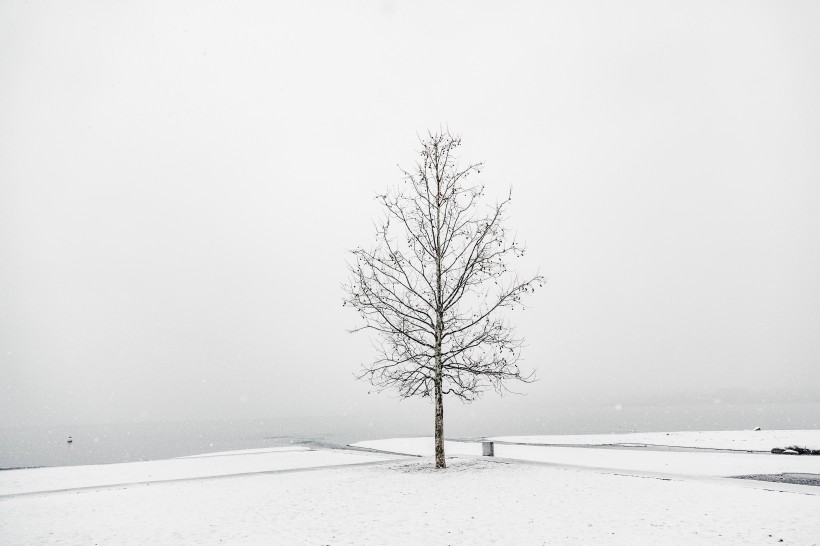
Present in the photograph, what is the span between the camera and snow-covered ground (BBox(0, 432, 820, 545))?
1126 cm

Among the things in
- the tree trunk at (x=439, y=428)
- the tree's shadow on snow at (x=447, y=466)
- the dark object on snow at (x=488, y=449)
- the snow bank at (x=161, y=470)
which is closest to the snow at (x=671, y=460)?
the dark object on snow at (x=488, y=449)

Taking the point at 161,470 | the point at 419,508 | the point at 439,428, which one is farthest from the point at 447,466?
the point at 161,470

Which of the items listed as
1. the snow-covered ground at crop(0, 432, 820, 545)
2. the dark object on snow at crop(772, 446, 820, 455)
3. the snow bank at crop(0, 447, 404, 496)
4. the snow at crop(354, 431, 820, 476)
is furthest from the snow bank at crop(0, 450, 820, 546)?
the dark object on snow at crop(772, 446, 820, 455)

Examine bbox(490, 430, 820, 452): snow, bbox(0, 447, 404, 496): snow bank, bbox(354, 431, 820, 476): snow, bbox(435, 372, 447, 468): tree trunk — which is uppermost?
bbox(435, 372, 447, 468): tree trunk

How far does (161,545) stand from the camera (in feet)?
36.8

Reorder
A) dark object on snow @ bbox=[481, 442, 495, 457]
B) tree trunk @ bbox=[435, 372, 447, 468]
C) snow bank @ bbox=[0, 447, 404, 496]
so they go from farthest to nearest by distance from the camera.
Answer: dark object on snow @ bbox=[481, 442, 495, 457] → snow bank @ bbox=[0, 447, 404, 496] → tree trunk @ bbox=[435, 372, 447, 468]

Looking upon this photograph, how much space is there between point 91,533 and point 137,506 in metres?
3.02

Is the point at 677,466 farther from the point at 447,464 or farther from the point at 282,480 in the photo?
the point at 282,480

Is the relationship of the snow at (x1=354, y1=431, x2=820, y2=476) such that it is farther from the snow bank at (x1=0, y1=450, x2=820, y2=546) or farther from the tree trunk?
the tree trunk

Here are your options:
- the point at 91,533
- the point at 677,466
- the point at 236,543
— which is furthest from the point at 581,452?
the point at 91,533

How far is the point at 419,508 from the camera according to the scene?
45.3 ft

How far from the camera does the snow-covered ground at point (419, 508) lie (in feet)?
36.9

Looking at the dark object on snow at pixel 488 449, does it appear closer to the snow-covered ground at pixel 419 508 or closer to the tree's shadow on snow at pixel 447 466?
the tree's shadow on snow at pixel 447 466

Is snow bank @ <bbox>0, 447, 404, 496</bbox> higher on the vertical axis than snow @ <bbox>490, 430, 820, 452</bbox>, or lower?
lower
